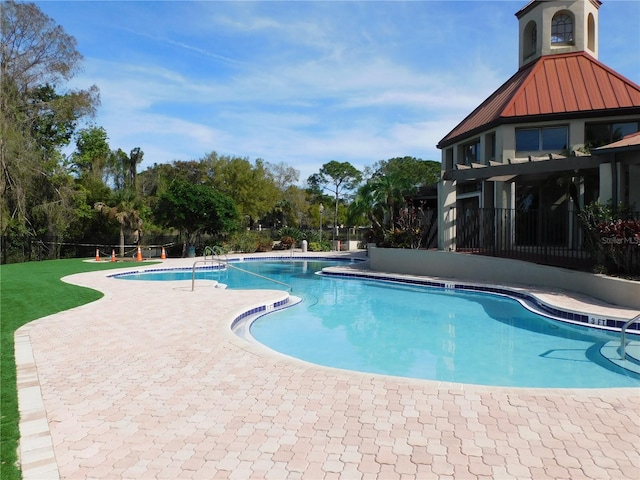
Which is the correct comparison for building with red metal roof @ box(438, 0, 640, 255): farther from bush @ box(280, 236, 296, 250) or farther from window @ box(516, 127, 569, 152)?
bush @ box(280, 236, 296, 250)

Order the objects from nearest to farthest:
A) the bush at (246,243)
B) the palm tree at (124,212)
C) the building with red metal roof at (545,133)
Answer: the building with red metal roof at (545,133) → the palm tree at (124,212) → the bush at (246,243)

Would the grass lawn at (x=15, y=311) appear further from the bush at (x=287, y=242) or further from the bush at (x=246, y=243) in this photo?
the bush at (x=287, y=242)

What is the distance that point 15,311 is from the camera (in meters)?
9.34

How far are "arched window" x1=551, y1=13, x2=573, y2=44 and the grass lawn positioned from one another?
2316 cm

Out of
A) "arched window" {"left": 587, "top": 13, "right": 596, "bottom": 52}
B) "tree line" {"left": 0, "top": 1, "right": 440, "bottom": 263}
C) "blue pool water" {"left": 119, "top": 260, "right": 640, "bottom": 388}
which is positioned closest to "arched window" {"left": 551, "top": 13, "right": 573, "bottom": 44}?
"arched window" {"left": 587, "top": 13, "right": 596, "bottom": 52}

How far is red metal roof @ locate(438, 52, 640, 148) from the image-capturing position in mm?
18000

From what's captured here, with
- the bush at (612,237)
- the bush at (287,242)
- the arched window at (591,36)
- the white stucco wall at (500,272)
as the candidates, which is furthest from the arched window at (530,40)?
the bush at (287,242)

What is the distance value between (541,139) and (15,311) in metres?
19.8

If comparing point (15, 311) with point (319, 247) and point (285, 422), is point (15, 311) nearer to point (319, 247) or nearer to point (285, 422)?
point (285, 422)

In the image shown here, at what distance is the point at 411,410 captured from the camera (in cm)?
434

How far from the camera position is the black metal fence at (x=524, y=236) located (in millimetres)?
14359

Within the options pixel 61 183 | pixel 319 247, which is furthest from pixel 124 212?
pixel 319 247

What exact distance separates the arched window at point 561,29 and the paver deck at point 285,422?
21.9m

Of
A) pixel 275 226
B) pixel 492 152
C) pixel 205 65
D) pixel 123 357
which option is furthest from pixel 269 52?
pixel 275 226
